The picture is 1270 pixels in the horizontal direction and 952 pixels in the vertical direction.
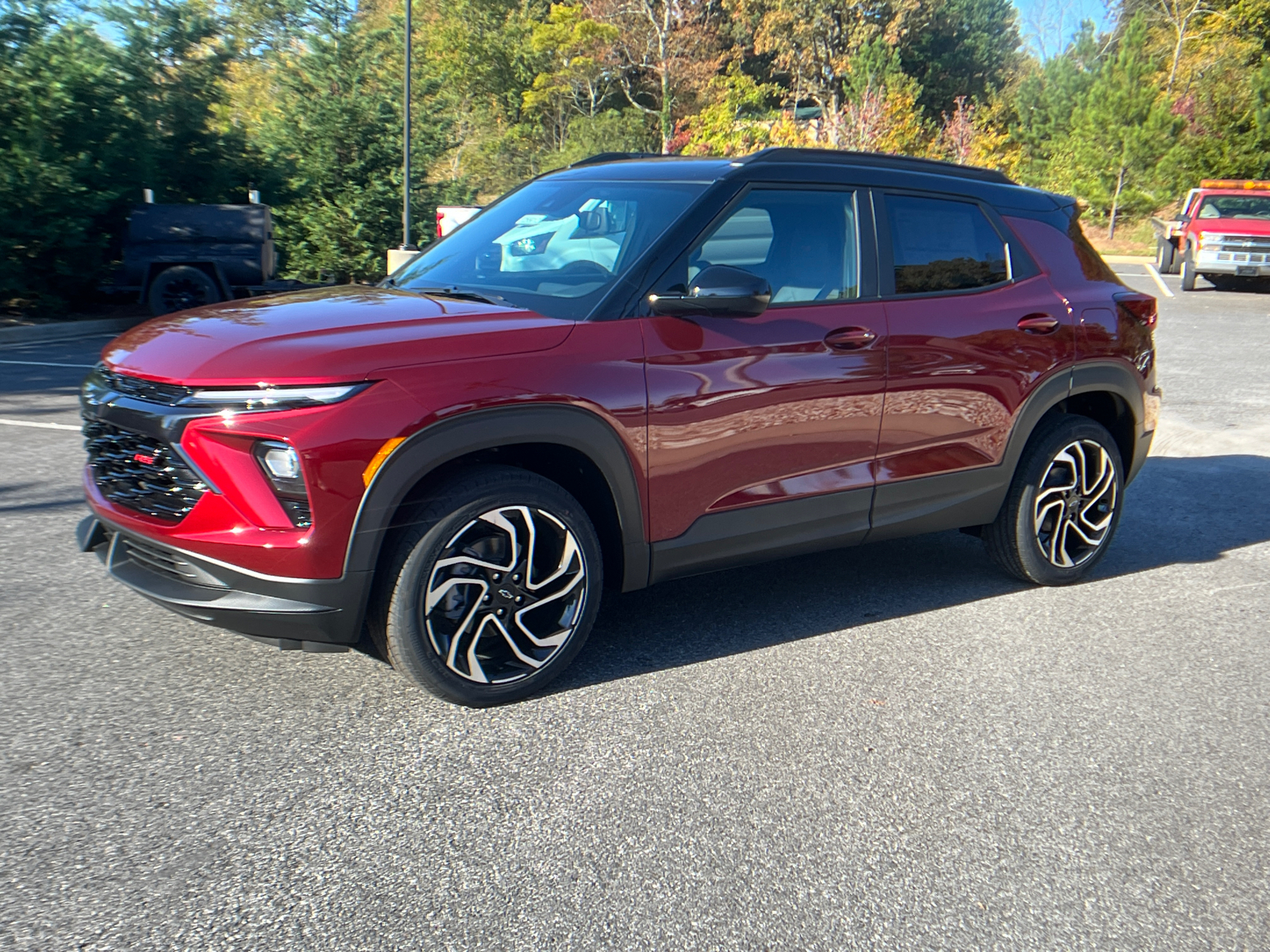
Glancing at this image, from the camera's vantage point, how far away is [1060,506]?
205 inches

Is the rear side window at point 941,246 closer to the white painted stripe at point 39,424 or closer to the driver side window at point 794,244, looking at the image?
the driver side window at point 794,244

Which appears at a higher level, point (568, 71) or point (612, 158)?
point (568, 71)

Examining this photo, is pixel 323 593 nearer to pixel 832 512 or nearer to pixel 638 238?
pixel 638 238

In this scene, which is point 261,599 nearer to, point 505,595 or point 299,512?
point 299,512

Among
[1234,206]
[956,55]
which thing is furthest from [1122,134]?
[956,55]

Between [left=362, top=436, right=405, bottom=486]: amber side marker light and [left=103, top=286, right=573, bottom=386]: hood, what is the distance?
0.22 metres

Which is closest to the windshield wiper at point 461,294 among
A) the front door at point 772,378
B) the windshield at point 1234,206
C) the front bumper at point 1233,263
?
the front door at point 772,378

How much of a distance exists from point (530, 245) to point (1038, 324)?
2.30 m

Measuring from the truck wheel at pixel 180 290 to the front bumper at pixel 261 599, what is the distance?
11.6m

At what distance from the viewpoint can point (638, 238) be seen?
4.11 m

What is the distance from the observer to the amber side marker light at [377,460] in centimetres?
332

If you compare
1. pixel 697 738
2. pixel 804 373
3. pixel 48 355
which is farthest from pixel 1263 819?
pixel 48 355

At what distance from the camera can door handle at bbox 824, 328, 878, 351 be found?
4.29 meters

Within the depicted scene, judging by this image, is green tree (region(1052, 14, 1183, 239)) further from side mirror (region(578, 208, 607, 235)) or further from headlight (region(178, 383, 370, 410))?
headlight (region(178, 383, 370, 410))
